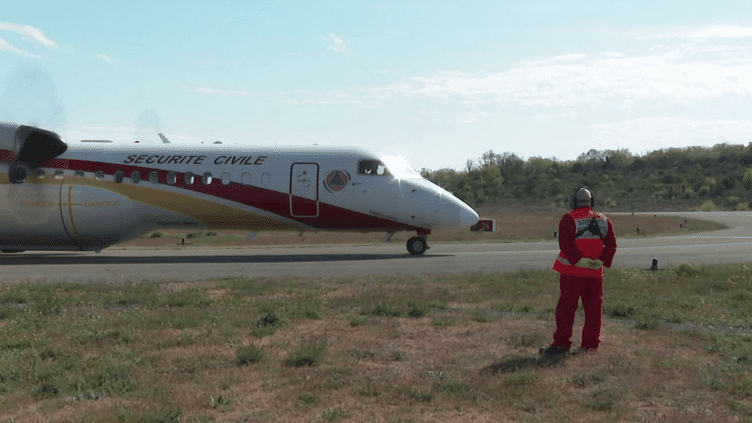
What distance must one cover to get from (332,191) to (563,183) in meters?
78.8

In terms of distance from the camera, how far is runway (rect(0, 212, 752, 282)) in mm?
17359

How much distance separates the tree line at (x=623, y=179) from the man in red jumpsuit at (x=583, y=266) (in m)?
75.3

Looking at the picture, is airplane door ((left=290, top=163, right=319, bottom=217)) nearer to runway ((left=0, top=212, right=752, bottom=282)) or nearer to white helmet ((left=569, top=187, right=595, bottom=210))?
runway ((left=0, top=212, right=752, bottom=282))

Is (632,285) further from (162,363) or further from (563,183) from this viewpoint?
(563,183)

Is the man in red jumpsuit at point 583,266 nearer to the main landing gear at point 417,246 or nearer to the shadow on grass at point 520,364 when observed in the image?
the shadow on grass at point 520,364

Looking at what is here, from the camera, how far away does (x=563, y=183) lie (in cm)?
9469

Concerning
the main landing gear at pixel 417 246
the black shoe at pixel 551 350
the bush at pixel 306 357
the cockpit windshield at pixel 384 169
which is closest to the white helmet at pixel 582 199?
the black shoe at pixel 551 350

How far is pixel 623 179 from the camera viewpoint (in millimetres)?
98375

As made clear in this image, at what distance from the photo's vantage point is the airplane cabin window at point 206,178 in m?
22.1

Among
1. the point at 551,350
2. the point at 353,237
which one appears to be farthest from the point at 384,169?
the point at 353,237

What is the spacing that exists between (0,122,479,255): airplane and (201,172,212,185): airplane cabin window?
0.12 feet

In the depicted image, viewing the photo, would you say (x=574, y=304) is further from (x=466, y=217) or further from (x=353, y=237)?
(x=353, y=237)

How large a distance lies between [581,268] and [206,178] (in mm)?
16368

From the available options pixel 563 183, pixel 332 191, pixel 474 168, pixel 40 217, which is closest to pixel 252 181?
pixel 332 191
